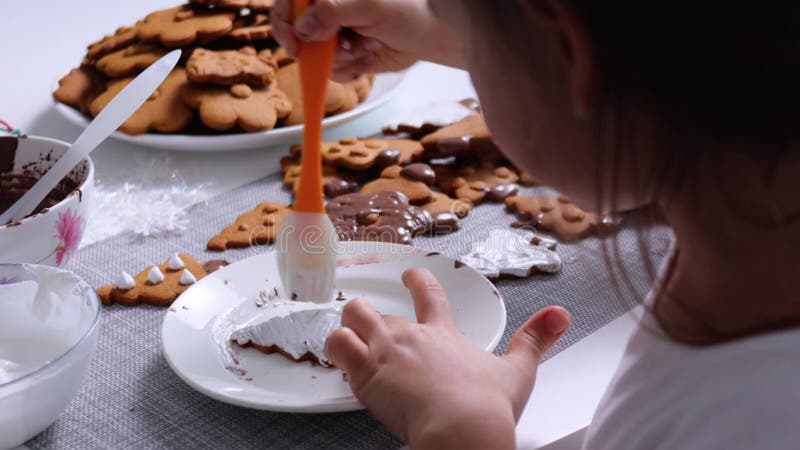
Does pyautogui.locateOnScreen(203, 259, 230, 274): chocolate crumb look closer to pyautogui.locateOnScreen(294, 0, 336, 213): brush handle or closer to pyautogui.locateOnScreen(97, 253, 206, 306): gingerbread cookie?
pyautogui.locateOnScreen(97, 253, 206, 306): gingerbread cookie

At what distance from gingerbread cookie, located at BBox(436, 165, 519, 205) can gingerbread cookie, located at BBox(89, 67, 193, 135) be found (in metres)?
0.35

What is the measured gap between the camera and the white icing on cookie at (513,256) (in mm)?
861

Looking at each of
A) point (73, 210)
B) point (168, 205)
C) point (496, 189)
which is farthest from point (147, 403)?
point (496, 189)

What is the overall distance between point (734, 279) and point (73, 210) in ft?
1.91

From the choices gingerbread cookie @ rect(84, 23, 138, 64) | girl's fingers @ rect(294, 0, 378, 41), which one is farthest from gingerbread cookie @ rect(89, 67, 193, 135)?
girl's fingers @ rect(294, 0, 378, 41)

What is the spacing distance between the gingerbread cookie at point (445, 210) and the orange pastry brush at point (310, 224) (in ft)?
0.75

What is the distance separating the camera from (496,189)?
3.35 feet

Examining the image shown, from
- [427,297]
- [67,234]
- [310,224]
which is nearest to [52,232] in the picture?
[67,234]

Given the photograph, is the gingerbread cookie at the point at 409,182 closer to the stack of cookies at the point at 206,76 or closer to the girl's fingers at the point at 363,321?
the stack of cookies at the point at 206,76

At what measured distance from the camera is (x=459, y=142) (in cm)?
107

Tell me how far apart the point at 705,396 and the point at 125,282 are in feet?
1.80

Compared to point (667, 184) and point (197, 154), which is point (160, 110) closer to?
point (197, 154)

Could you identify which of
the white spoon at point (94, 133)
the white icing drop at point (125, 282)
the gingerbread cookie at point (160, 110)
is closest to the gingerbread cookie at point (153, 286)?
the white icing drop at point (125, 282)

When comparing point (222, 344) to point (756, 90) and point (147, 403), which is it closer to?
point (147, 403)
